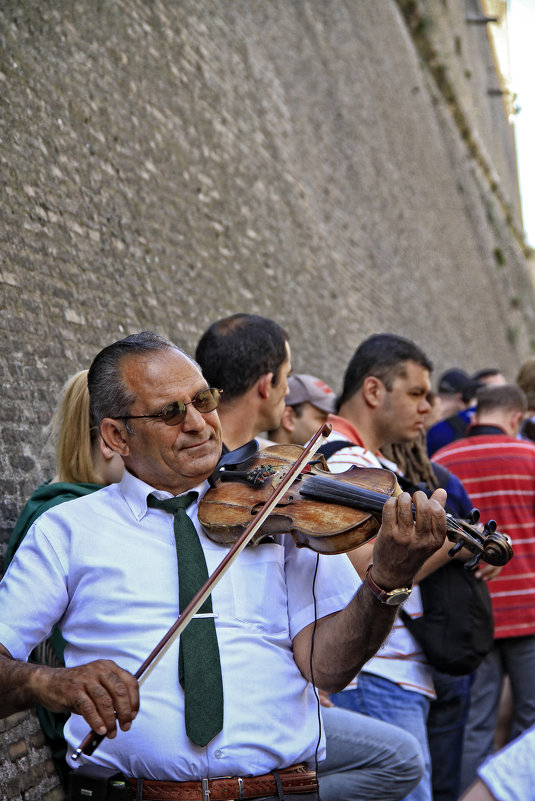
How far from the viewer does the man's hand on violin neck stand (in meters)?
1.80

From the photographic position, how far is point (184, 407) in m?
2.21

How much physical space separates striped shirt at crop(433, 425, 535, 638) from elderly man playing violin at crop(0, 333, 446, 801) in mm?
2066

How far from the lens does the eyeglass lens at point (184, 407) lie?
2.20 metres

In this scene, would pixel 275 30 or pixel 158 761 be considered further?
pixel 275 30

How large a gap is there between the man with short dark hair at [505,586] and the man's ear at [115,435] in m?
2.22

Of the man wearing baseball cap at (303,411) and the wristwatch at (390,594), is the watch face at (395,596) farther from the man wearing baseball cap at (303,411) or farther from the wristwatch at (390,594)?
the man wearing baseball cap at (303,411)

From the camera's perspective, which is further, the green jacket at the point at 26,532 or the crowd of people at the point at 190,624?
the green jacket at the point at 26,532

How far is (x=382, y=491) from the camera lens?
2037 millimetres

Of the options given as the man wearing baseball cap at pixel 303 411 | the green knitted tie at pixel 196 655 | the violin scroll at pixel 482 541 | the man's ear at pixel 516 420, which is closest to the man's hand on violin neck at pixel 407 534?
the violin scroll at pixel 482 541

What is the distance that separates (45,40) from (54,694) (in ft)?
15.3

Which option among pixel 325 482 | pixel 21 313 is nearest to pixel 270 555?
pixel 325 482

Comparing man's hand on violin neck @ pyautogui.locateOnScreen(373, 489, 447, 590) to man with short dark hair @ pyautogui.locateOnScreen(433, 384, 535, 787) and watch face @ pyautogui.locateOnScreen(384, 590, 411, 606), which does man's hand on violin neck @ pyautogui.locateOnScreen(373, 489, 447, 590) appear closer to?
watch face @ pyautogui.locateOnScreen(384, 590, 411, 606)

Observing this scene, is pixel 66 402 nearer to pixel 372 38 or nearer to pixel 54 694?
pixel 54 694

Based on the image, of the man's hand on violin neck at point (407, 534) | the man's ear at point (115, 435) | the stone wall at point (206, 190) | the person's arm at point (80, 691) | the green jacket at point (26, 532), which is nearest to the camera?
the person's arm at point (80, 691)
